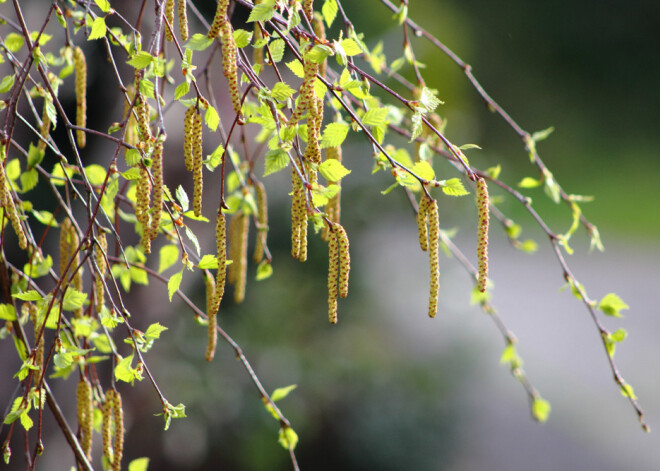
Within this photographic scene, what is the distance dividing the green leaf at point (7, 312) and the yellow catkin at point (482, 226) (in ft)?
1.58

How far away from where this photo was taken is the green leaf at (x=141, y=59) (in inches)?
22.5

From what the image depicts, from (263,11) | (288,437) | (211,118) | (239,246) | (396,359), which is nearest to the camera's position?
(263,11)

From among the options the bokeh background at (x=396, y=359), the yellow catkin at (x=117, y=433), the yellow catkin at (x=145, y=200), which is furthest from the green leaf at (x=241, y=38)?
the bokeh background at (x=396, y=359)

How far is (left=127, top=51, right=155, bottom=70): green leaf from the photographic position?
57 cm

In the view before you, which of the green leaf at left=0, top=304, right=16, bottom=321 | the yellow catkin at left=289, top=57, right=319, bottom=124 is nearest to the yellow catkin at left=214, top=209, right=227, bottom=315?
the yellow catkin at left=289, top=57, right=319, bottom=124

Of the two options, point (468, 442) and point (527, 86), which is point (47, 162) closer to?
point (468, 442)

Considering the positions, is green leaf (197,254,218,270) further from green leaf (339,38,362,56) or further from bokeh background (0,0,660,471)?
bokeh background (0,0,660,471)

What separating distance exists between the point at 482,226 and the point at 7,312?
493 mm

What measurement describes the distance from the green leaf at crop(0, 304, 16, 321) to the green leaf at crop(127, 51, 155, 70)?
32 centimetres

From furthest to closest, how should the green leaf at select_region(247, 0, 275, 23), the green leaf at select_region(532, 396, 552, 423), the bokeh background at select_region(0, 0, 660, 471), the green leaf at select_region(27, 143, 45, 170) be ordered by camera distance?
the bokeh background at select_region(0, 0, 660, 471) → the green leaf at select_region(532, 396, 552, 423) → the green leaf at select_region(27, 143, 45, 170) → the green leaf at select_region(247, 0, 275, 23)

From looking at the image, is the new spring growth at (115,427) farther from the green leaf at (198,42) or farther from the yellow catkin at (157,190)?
the green leaf at (198,42)

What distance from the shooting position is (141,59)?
575 millimetres

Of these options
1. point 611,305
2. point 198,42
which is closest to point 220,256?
point 198,42

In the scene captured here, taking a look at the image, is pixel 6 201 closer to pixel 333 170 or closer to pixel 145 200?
pixel 145 200
